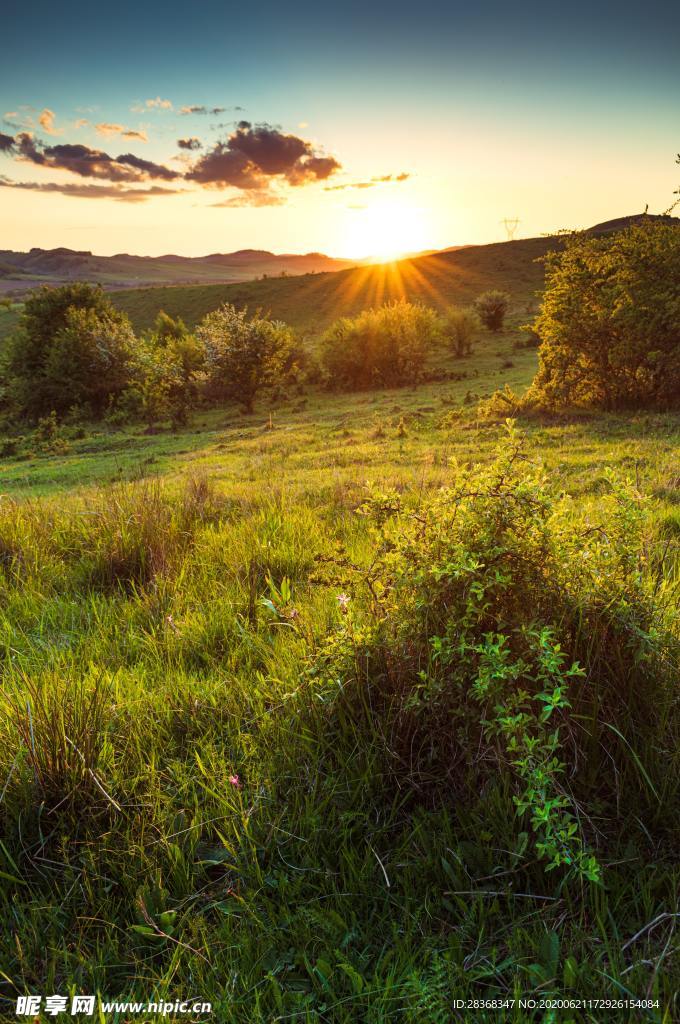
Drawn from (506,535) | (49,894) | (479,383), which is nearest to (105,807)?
(49,894)

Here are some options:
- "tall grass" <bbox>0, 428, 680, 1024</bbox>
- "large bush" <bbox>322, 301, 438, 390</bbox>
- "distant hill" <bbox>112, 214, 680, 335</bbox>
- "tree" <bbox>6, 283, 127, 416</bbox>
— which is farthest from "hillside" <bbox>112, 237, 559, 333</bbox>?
"tall grass" <bbox>0, 428, 680, 1024</bbox>

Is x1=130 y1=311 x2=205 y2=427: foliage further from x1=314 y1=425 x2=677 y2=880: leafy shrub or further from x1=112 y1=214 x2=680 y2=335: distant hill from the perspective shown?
x1=314 y1=425 x2=677 y2=880: leafy shrub

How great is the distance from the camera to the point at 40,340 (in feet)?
132

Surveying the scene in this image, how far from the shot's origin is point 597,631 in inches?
92.0

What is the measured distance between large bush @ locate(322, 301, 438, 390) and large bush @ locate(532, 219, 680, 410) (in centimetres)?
1817

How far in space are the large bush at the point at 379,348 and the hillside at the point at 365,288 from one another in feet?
91.9

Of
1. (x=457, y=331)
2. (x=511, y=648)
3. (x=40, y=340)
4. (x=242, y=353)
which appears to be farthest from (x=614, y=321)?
(x=40, y=340)

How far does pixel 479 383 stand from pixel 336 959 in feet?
92.8

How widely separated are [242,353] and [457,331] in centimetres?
1579

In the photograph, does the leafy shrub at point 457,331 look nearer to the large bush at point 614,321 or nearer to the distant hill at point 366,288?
the large bush at point 614,321

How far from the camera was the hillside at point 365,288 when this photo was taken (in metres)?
71.0

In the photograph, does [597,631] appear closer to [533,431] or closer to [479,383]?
[533,431]

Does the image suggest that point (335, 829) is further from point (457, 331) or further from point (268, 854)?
point (457, 331)

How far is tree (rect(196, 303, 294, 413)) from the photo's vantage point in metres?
31.3
